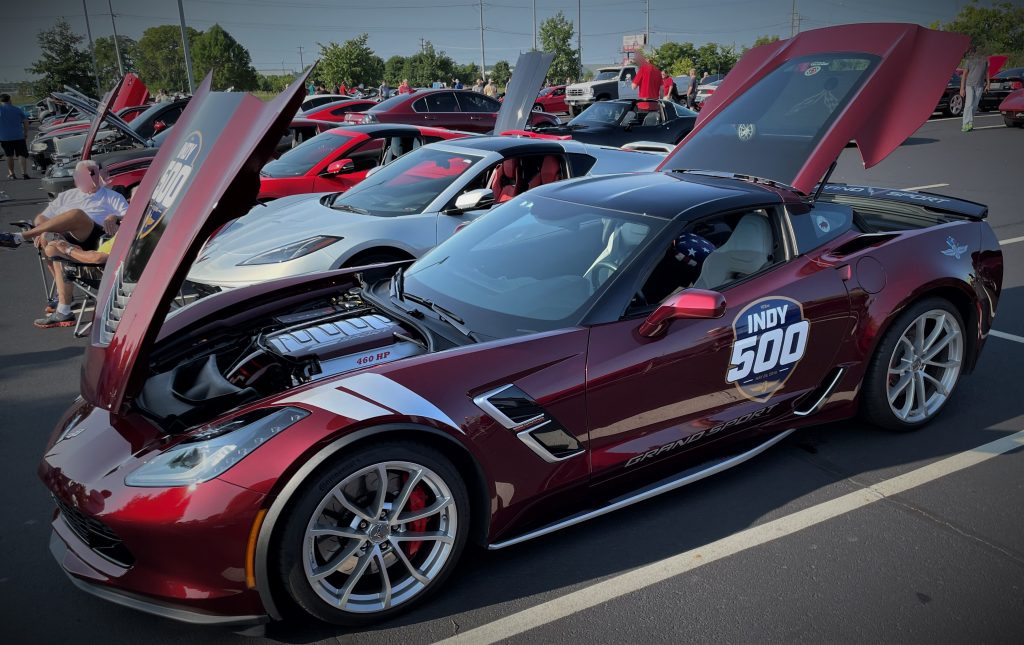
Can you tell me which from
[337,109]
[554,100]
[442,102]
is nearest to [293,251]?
[442,102]

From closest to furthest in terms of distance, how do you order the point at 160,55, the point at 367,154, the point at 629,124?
the point at 367,154 → the point at 629,124 → the point at 160,55

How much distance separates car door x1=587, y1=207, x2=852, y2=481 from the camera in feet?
9.66

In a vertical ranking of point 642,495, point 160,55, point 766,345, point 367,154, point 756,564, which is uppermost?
point 160,55

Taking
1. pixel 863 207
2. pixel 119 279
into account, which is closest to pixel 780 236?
pixel 863 207

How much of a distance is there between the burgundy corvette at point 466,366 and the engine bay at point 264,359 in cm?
1

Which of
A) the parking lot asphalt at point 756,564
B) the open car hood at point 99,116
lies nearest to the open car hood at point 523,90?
the open car hood at point 99,116

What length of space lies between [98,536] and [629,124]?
13334mm

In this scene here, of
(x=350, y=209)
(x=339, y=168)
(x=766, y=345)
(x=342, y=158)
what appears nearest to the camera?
(x=766, y=345)

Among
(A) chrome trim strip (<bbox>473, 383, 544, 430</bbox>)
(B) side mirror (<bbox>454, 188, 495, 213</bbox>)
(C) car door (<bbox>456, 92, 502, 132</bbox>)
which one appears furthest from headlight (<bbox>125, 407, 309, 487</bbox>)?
(C) car door (<bbox>456, 92, 502, 132</bbox>)

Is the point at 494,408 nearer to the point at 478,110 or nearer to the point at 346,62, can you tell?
the point at 478,110

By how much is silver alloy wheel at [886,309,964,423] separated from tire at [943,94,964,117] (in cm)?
2446

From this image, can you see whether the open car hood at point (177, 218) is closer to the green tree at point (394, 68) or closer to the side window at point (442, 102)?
the side window at point (442, 102)

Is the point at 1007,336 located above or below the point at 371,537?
below

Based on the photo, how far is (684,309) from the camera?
2.89 meters
